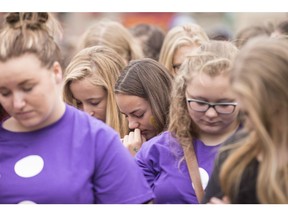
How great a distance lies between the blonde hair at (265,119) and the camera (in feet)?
8.07

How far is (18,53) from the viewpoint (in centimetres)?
274

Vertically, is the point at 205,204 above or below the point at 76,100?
below

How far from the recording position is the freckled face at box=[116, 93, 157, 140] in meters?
3.83

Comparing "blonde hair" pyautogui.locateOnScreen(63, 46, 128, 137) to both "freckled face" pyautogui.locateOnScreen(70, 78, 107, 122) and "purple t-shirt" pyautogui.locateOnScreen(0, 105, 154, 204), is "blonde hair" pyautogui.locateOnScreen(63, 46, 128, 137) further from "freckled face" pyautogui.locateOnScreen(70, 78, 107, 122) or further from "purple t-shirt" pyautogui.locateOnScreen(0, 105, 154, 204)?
"purple t-shirt" pyautogui.locateOnScreen(0, 105, 154, 204)

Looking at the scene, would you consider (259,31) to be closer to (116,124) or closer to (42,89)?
(116,124)

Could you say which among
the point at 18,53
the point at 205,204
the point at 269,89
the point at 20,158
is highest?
the point at 18,53

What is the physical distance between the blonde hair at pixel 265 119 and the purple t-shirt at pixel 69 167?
432 mm

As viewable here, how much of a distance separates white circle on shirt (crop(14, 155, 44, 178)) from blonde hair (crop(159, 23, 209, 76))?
7.82ft

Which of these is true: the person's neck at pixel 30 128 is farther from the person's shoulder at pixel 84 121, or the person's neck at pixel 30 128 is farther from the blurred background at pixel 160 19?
the blurred background at pixel 160 19

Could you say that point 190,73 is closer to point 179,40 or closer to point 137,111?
point 137,111

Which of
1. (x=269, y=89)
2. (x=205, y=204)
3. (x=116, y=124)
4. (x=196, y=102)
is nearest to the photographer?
(x=269, y=89)

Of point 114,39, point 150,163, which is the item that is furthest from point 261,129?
point 114,39
